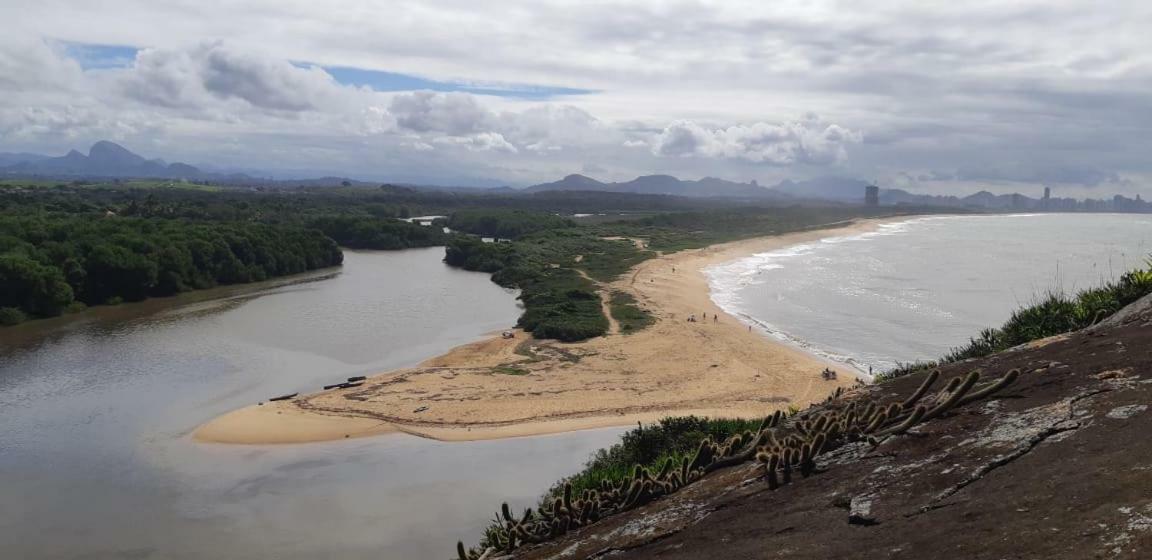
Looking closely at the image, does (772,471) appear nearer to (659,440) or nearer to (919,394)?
(919,394)

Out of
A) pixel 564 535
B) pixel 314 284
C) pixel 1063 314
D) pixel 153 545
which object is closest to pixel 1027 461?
pixel 564 535

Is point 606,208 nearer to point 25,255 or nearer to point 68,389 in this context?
point 25,255

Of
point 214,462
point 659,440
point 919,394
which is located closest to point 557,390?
point 214,462

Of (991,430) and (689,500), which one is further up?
(991,430)

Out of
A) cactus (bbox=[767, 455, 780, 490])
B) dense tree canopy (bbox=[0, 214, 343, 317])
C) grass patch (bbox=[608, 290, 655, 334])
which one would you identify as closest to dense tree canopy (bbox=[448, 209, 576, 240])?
dense tree canopy (bbox=[0, 214, 343, 317])

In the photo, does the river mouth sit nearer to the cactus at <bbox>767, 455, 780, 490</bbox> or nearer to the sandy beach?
the sandy beach

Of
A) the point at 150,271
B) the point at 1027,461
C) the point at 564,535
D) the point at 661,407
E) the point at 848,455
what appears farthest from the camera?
the point at 150,271
